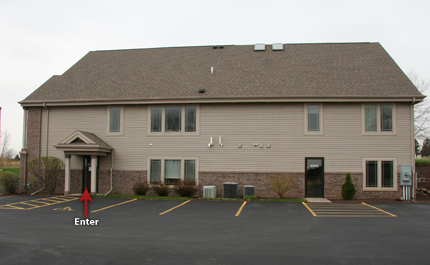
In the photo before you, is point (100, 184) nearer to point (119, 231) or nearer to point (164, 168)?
point (164, 168)

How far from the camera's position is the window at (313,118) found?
18.0 metres

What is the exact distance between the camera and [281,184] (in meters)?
17.4

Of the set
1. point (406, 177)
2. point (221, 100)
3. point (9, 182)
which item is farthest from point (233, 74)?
point (9, 182)

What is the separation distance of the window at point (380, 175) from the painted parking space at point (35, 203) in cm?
1441

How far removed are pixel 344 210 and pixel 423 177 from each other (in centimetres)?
1008

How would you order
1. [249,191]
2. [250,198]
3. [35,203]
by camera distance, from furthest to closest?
[249,191]
[250,198]
[35,203]

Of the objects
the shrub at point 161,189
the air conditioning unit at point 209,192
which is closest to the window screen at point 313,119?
the air conditioning unit at point 209,192

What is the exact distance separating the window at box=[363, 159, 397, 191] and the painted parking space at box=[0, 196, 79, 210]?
567 inches

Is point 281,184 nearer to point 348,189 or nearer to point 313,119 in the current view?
point 348,189

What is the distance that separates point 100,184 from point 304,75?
1259cm

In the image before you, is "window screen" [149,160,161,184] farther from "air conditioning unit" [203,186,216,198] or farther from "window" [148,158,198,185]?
"air conditioning unit" [203,186,216,198]

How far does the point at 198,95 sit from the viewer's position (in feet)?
60.4

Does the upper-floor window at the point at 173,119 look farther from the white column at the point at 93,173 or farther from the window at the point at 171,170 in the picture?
the white column at the point at 93,173

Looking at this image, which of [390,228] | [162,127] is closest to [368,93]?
[390,228]
